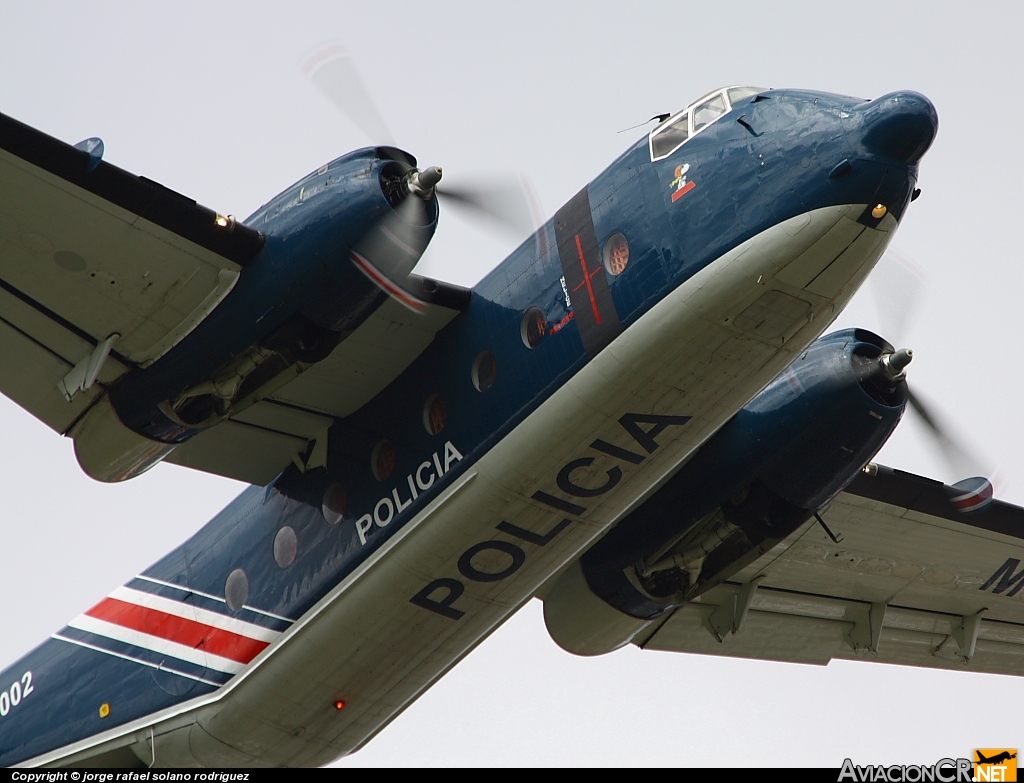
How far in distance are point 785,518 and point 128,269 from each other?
277 inches

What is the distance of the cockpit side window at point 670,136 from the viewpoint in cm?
1123

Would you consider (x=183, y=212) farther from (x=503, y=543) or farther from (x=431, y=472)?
(x=503, y=543)

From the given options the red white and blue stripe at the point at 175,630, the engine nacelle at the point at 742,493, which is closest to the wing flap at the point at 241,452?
the red white and blue stripe at the point at 175,630

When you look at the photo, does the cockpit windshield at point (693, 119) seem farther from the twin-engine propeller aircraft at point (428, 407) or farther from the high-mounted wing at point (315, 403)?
the high-mounted wing at point (315, 403)

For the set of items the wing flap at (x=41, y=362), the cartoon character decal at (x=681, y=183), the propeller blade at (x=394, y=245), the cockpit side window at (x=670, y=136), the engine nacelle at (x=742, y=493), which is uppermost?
the wing flap at (x=41, y=362)

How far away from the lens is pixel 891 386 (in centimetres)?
1245

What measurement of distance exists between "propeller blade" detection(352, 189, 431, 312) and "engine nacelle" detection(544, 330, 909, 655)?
4121 millimetres

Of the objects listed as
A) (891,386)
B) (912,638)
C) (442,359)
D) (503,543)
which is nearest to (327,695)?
(503,543)

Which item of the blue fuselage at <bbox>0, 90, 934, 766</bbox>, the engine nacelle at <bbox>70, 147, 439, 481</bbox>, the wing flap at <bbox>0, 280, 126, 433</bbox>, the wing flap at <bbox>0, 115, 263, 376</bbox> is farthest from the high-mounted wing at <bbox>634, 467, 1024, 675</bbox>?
the wing flap at <bbox>0, 280, 126, 433</bbox>

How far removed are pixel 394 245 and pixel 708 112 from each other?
2997mm

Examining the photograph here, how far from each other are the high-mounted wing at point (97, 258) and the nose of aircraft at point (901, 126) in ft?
17.3

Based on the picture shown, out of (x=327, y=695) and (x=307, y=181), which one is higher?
(x=307, y=181)

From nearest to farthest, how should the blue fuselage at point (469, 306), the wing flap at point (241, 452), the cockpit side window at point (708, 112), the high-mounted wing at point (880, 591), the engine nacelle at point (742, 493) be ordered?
the blue fuselage at point (469, 306) → the cockpit side window at point (708, 112) → the engine nacelle at point (742, 493) → the wing flap at point (241, 452) → the high-mounted wing at point (880, 591)

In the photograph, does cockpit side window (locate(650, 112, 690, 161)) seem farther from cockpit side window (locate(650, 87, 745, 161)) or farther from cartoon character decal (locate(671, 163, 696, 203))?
cartoon character decal (locate(671, 163, 696, 203))
